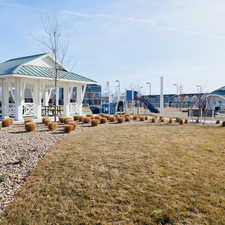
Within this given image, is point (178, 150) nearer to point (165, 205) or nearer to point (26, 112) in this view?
point (165, 205)

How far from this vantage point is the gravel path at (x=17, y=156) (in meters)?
4.05

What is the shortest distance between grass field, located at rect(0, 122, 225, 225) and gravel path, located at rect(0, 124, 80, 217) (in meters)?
0.22

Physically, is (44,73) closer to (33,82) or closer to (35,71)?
(35,71)

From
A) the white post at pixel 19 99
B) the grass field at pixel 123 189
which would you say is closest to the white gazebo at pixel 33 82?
the white post at pixel 19 99

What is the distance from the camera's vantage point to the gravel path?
13.3ft

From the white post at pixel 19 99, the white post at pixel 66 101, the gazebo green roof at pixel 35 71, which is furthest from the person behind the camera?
the white post at pixel 66 101

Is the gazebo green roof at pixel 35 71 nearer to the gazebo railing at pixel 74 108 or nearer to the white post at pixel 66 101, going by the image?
the white post at pixel 66 101

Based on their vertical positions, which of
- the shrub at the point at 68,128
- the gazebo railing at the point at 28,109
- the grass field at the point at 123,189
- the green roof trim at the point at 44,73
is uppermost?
the green roof trim at the point at 44,73

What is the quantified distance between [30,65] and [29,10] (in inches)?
124

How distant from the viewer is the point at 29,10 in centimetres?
1136

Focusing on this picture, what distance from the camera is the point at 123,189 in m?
3.66

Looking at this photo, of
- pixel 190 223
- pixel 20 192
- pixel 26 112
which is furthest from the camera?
pixel 26 112

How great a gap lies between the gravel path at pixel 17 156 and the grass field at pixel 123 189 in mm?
217

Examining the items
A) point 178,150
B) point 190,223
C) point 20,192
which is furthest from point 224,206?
point 20,192
